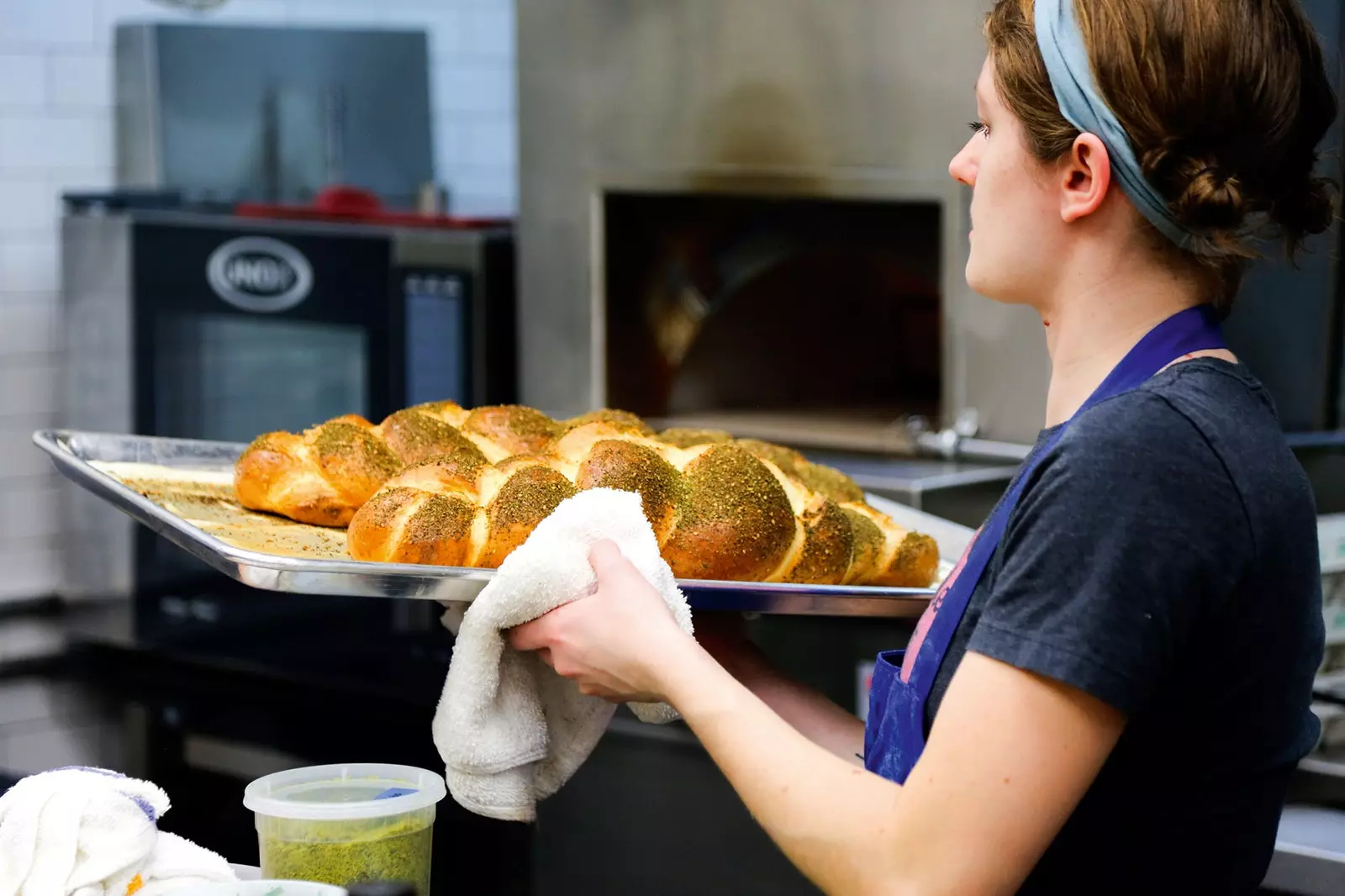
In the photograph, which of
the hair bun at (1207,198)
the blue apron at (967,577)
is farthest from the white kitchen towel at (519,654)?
the hair bun at (1207,198)

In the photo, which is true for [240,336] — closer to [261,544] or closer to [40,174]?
[40,174]

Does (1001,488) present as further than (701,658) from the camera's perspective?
Yes

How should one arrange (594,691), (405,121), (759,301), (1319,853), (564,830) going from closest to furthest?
(594,691) < (1319,853) < (564,830) < (759,301) < (405,121)

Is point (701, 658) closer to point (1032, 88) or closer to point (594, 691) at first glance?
point (594, 691)

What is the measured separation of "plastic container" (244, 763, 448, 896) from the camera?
2.80ft

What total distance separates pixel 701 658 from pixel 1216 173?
1.24ft

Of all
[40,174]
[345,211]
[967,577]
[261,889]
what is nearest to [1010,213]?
[967,577]

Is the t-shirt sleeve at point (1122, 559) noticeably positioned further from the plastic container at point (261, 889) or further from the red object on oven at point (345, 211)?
the red object on oven at point (345, 211)

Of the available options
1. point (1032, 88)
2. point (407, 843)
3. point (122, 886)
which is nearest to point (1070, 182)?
point (1032, 88)

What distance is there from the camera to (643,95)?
2.19 metres

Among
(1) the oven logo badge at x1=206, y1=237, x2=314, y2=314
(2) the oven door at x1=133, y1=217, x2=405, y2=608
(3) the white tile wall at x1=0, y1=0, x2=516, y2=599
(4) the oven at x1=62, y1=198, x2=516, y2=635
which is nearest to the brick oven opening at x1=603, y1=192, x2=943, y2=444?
(4) the oven at x1=62, y1=198, x2=516, y2=635

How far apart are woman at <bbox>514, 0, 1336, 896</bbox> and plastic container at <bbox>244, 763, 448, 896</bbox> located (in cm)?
13

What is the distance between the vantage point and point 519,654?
948mm

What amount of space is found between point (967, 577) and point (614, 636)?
20 cm
